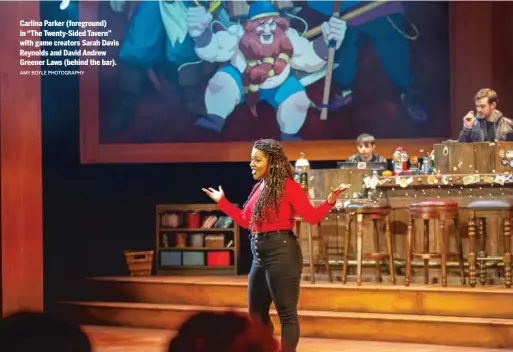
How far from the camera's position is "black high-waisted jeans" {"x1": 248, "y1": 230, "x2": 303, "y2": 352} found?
15.4 ft

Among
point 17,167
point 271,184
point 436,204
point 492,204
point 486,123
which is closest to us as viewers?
point 271,184

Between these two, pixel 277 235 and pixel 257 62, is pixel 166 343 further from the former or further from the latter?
pixel 257 62

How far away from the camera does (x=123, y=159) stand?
29.8 feet

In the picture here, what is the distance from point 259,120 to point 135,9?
5.69 feet

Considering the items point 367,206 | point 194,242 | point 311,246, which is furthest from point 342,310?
point 194,242

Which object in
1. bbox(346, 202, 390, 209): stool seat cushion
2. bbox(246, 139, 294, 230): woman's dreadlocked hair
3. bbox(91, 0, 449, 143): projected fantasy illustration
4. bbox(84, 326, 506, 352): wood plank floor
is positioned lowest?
bbox(84, 326, 506, 352): wood plank floor

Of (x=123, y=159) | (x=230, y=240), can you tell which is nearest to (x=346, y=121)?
(x=230, y=240)

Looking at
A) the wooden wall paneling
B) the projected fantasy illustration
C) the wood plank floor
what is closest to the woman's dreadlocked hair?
the wood plank floor

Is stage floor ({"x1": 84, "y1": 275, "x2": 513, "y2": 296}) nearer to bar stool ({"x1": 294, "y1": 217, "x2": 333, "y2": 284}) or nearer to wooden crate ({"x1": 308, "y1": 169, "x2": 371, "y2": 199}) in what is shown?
bar stool ({"x1": 294, "y1": 217, "x2": 333, "y2": 284})

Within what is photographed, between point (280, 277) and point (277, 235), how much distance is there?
0.23 metres

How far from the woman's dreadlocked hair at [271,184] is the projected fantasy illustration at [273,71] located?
13.9 ft

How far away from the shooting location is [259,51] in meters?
9.08

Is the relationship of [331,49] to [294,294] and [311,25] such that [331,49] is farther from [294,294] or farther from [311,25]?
[294,294]

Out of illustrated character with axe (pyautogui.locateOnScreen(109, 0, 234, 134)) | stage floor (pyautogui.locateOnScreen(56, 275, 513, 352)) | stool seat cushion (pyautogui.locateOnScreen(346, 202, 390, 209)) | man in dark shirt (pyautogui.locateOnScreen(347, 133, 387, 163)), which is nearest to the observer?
stage floor (pyautogui.locateOnScreen(56, 275, 513, 352))
